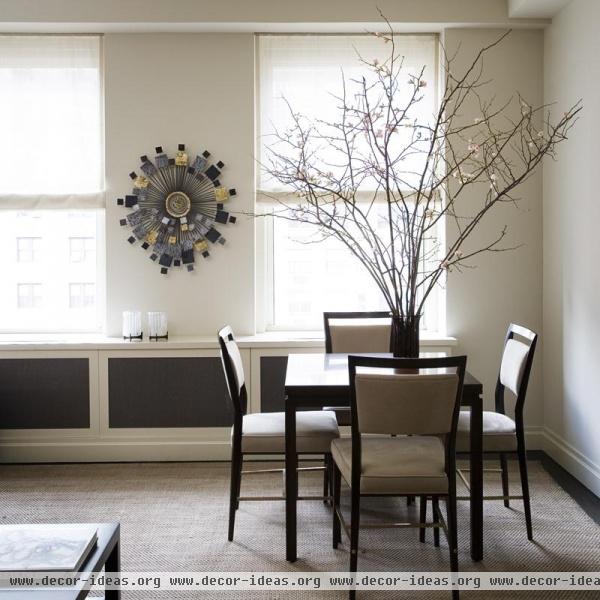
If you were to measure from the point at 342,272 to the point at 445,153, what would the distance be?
3.39ft

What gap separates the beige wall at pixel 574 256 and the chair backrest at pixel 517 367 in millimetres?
615

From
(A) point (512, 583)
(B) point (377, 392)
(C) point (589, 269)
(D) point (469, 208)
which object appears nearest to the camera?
(B) point (377, 392)

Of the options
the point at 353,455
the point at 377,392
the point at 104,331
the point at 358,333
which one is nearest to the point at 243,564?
the point at 353,455

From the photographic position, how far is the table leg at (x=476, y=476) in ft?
9.86

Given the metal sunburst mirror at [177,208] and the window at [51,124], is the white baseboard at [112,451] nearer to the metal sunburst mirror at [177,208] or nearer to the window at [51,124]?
the metal sunburst mirror at [177,208]

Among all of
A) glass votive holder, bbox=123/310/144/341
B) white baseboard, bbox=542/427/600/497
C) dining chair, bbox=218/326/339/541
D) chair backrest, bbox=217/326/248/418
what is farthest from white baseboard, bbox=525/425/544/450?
glass votive holder, bbox=123/310/144/341

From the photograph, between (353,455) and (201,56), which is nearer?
(353,455)

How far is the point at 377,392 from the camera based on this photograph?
267 cm

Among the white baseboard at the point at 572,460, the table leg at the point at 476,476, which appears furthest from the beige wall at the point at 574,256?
the table leg at the point at 476,476

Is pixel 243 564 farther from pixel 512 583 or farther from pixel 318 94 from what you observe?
pixel 318 94

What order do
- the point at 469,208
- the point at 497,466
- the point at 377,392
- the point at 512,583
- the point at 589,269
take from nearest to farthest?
the point at 377,392, the point at 512,583, the point at 589,269, the point at 497,466, the point at 469,208

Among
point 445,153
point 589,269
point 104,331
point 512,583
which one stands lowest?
point 512,583

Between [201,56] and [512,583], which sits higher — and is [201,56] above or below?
above

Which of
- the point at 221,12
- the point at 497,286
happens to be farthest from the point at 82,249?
the point at 497,286
